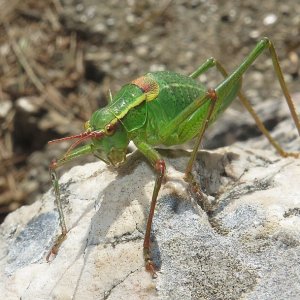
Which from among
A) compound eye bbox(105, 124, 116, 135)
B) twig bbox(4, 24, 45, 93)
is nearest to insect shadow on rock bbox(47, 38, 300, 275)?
compound eye bbox(105, 124, 116, 135)

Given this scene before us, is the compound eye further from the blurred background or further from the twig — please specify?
the twig

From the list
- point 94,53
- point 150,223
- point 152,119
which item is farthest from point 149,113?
point 94,53

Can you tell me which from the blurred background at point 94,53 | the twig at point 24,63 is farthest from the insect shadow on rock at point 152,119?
the twig at point 24,63

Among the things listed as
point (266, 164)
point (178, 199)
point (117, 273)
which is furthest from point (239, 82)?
point (117, 273)

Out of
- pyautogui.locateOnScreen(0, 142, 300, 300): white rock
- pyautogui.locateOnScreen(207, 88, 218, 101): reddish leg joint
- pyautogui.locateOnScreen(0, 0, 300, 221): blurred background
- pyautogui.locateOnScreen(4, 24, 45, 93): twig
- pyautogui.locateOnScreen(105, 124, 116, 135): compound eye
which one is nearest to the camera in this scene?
pyautogui.locateOnScreen(0, 142, 300, 300): white rock

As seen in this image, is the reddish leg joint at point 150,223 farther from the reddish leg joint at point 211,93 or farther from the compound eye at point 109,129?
the reddish leg joint at point 211,93

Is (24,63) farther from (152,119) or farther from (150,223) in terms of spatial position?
(150,223)
